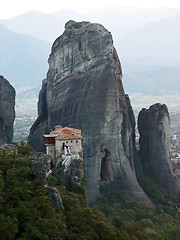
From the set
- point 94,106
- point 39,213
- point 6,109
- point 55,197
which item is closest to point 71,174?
point 55,197

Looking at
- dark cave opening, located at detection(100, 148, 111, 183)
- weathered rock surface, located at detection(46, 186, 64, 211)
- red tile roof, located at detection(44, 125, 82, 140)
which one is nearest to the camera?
weathered rock surface, located at detection(46, 186, 64, 211)

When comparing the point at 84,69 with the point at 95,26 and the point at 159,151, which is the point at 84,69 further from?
the point at 159,151

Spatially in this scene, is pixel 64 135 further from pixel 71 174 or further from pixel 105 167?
pixel 105 167

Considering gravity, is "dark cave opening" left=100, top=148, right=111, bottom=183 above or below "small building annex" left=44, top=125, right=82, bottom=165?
below

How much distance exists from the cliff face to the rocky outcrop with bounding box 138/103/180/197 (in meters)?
15.6

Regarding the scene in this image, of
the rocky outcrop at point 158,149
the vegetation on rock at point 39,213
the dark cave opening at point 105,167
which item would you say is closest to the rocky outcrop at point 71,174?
the vegetation on rock at point 39,213

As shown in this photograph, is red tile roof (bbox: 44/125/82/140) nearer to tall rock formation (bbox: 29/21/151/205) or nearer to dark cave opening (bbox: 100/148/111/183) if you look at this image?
tall rock formation (bbox: 29/21/151/205)

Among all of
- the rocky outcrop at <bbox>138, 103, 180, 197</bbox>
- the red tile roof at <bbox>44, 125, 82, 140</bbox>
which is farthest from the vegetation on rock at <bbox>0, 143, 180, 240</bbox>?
the rocky outcrop at <bbox>138, 103, 180, 197</bbox>

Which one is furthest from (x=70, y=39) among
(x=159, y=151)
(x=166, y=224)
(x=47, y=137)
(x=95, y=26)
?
(x=166, y=224)

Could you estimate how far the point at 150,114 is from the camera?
42.3 meters

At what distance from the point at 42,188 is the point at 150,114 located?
27.5 meters

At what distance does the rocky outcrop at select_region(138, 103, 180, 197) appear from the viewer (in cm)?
3916

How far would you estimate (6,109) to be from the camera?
1665 inches

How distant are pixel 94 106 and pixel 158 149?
9.13m
